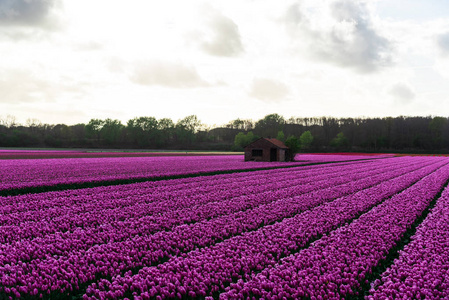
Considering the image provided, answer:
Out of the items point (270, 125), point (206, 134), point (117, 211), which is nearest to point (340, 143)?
point (270, 125)

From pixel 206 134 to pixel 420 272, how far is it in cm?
15219

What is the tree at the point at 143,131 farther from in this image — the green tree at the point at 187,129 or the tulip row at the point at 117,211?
the tulip row at the point at 117,211

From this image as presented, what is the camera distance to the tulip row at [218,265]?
217 inches

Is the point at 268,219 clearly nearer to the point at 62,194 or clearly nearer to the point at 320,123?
the point at 62,194

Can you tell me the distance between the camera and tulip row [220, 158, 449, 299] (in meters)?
5.36

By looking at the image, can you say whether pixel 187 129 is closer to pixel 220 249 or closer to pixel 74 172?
pixel 74 172

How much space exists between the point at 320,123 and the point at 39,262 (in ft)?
630

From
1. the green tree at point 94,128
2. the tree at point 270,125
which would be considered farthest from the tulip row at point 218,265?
the tree at point 270,125

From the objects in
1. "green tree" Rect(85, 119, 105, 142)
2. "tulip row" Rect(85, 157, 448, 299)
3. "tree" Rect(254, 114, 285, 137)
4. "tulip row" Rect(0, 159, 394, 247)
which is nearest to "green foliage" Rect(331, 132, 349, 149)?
"tree" Rect(254, 114, 285, 137)

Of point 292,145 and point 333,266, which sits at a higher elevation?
point 292,145

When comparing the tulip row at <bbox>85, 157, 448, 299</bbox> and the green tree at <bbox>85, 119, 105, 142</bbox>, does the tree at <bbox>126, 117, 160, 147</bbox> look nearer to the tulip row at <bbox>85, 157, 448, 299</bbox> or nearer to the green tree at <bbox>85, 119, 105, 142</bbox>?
the green tree at <bbox>85, 119, 105, 142</bbox>

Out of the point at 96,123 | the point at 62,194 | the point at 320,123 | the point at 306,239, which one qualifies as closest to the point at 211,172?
the point at 62,194

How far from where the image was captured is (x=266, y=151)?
51750 millimetres

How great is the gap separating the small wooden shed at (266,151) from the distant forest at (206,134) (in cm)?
6310
